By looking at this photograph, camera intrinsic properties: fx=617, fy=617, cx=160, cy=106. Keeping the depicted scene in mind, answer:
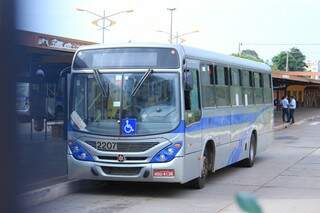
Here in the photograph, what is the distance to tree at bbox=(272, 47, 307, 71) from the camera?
414 feet

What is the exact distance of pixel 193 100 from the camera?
33.1 ft

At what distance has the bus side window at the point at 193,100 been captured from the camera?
32.0 feet

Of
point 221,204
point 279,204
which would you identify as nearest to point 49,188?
point 221,204

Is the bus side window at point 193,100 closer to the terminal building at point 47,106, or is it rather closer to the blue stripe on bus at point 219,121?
the blue stripe on bus at point 219,121

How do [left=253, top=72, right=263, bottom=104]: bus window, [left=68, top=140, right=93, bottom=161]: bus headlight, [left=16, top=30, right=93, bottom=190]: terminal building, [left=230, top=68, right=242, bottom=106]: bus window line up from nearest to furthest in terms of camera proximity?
[left=68, top=140, right=93, bottom=161]: bus headlight
[left=16, top=30, right=93, bottom=190]: terminal building
[left=230, top=68, right=242, bottom=106]: bus window
[left=253, top=72, right=263, bottom=104]: bus window

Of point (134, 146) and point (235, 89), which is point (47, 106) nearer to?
point (235, 89)

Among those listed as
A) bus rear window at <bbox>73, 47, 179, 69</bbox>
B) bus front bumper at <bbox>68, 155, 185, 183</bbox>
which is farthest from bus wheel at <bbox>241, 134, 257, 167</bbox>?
bus rear window at <bbox>73, 47, 179, 69</bbox>

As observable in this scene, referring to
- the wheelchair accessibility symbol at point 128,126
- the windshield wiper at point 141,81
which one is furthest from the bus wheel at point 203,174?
the windshield wiper at point 141,81

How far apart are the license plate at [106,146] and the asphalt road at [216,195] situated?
773 millimetres

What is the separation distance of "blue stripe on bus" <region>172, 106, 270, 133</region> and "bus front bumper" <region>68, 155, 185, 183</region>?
539mm

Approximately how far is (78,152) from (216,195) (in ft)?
7.63

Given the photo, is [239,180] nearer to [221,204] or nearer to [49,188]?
[221,204]

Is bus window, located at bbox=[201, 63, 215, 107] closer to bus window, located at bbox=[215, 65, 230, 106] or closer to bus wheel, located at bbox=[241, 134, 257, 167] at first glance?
bus window, located at bbox=[215, 65, 230, 106]

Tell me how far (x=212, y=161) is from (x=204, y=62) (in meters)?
1.79
